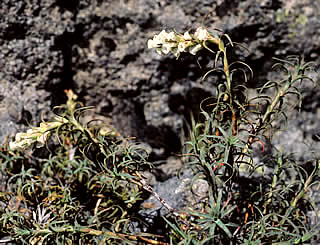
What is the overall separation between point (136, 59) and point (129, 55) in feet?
0.11

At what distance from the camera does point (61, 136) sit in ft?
4.86

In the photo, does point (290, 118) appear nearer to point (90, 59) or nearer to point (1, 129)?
point (90, 59)

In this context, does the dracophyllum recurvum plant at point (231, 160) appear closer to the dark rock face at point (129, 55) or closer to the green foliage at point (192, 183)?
the green foliage at point (192, 183)

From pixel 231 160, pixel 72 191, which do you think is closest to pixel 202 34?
pixel 231 160

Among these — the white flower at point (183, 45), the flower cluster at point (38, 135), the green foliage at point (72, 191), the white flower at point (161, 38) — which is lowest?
the green foliage at point (72, 191)

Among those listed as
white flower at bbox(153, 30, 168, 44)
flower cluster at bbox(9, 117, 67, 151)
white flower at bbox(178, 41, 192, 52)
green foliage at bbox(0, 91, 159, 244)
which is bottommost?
green foliage at bbox(0, 91, 159, 244)

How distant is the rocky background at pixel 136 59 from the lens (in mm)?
1469

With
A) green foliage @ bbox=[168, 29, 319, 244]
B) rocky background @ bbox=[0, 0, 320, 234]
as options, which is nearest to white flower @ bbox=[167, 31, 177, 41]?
green foliage @ bbox=[168, 29, 319, 244]

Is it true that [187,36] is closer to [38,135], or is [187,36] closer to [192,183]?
[192,183]

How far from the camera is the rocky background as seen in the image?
1.47m

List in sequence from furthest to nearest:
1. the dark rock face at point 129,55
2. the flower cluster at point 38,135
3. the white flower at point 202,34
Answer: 1. the dark rock face at point 129,55
2. the flower cluster at point 38,135
3. the white flower at point 202,34

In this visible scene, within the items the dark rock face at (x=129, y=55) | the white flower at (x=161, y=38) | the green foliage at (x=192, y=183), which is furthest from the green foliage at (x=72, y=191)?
the white flower at (x=161, y=38)

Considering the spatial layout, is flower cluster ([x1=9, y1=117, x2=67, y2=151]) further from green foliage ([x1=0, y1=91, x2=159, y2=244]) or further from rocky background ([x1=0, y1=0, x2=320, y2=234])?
rocky background ([x1=0, y1=0, x2=320, y2=234])

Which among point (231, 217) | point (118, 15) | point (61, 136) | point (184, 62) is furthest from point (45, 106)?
point (231, 217)
